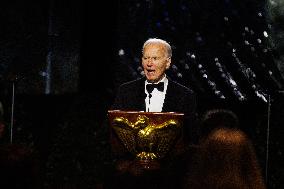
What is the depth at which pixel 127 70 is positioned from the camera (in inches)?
221

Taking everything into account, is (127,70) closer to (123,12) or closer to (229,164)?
(123,12)

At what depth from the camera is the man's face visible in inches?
144

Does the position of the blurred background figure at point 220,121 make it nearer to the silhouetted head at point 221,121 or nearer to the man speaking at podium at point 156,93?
the silhouetted head at point 221,121

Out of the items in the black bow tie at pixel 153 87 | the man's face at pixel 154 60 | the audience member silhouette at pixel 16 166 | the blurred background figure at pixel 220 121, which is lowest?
the audience member silhouette at pixel 16 166

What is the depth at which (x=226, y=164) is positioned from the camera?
221 cm

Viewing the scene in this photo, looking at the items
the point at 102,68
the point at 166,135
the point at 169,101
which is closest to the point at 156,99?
the point at 169,101

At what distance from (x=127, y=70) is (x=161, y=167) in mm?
2712

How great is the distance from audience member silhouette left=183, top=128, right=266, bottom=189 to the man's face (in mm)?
1450

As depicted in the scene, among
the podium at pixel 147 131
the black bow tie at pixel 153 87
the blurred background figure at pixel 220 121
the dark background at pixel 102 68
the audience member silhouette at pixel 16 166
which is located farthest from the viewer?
the dark background at pixel 102 68

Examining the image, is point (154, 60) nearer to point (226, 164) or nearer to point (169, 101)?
point (169, 101)

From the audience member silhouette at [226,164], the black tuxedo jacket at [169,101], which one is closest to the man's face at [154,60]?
the black tuxedo jacket at [169,101]

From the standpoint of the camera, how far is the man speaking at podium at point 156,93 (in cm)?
359

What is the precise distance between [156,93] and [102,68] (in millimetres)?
1965

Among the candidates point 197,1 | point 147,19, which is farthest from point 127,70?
point 197,1
